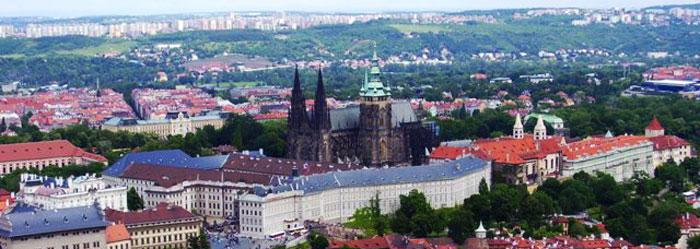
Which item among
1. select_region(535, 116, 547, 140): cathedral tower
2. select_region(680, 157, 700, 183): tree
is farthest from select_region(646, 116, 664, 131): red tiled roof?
select_region(680, 157, 700, 183): tree

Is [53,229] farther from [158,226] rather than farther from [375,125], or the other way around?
[375,125]

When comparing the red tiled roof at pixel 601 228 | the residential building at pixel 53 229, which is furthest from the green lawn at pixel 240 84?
the residential building at pixel 53 229

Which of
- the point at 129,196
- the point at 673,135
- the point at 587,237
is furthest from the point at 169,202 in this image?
the point at 673,135

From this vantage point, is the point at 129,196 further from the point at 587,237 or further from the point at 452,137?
the point at 452,137

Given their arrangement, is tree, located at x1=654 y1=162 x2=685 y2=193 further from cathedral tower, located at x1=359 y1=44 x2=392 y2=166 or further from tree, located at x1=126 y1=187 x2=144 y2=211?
Answer: tree, located at x1=126 y1=187 x2=144 y2=211

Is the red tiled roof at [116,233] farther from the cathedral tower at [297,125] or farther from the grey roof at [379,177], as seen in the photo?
the cathedral tower at [297,125]

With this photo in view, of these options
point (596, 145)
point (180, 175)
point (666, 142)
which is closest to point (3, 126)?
point (180, 175)
